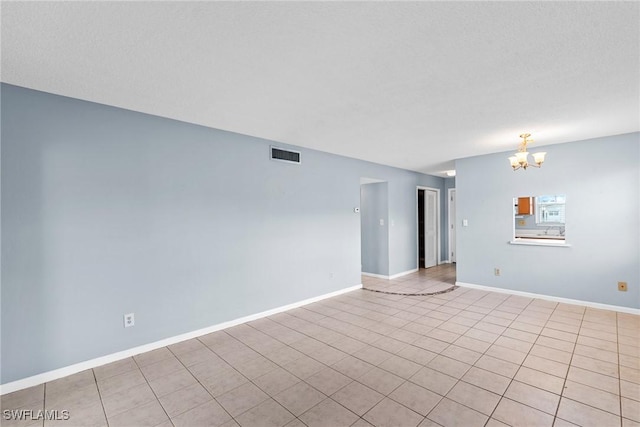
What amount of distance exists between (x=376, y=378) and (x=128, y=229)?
2.80 metres

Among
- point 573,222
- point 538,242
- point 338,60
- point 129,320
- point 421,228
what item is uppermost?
point 338,60

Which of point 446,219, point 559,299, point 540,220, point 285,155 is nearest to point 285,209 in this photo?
point 285,155

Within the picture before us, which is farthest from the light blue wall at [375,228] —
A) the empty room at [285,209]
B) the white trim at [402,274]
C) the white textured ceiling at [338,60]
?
the white textured ceiling at [338,60]

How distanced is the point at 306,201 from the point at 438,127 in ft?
7.12

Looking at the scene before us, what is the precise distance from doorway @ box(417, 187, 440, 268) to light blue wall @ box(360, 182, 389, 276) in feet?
5.28

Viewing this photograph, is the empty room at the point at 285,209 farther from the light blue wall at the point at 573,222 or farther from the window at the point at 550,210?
the window at the point at 550,210

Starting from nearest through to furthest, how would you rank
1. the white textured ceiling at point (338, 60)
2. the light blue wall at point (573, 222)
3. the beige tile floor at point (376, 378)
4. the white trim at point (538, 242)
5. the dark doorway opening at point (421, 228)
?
the white textured ceiling at point (338, 60) → the beige tile floor at point (376, 378) → the light blue wall at point (573, 222) → the white trim at point (538, 242) → the dark doorway opening at point (421, 228)

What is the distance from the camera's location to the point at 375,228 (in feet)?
21.3

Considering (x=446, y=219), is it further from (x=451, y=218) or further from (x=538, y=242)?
(x=538, y=242)

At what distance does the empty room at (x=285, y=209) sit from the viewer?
1830mm

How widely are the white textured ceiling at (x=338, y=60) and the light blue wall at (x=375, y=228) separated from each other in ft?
9.85

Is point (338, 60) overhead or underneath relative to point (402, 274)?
overhead

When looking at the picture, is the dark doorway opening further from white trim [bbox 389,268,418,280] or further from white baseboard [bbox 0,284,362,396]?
white baseboard [bbox 0,284,362,396]

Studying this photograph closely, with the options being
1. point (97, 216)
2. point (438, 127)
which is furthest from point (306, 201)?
point (97, 216)
